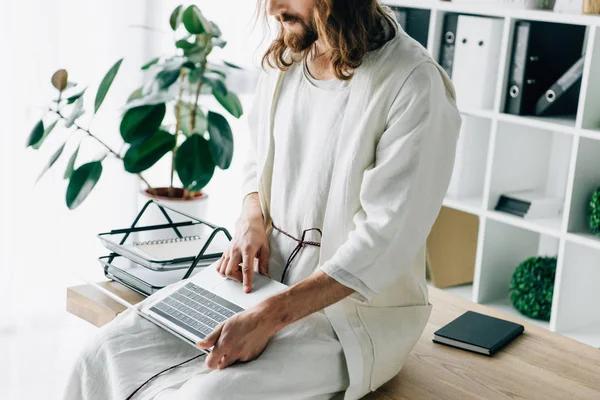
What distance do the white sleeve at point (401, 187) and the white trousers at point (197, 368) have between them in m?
0.13

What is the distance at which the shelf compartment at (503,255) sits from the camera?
2.69 meters

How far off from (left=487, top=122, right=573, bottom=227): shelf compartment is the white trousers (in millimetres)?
1305

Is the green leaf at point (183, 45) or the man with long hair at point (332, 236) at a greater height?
the green leaf at point (183, 45)

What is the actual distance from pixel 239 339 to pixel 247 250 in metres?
0.28

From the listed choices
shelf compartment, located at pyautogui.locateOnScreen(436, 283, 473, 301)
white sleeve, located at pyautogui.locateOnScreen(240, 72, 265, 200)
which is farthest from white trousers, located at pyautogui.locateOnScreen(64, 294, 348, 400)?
shelf compartment, located at pyautogui.locateOnScreen(436, 283, 473, 301)

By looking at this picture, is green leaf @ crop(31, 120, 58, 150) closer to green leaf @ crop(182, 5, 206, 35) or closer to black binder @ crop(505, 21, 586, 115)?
green leaf @ crop(182, 5, 206, 35)

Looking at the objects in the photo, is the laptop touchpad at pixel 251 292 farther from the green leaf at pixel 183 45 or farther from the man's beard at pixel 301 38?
the green leaf at pixel 183 45

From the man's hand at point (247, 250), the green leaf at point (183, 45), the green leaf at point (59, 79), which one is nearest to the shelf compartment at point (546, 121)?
the green leaf at point (183, 45)

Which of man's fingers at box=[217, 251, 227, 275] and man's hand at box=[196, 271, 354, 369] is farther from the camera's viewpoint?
man's fingers at box=[217, 251, 227, 275]

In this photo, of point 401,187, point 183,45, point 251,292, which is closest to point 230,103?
point 183,45

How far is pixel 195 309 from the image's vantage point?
152 cm

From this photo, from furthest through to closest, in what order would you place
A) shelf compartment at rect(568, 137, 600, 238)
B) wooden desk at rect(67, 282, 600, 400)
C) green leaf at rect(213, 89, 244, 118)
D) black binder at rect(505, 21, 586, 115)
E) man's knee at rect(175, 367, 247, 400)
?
green leaf at rect(213, 89, 244, 118) → black binder at rect(505, 21, 586, 115) → shelf compartment at rect(568, 137, 600, 238) → wooden desk at rect(67, 282, 600, 400) → man's knee at rect(175, 367, 247, 400)

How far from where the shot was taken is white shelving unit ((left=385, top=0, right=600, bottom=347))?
7.73 ft

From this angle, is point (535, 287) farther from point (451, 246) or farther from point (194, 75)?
point (194, 75)
